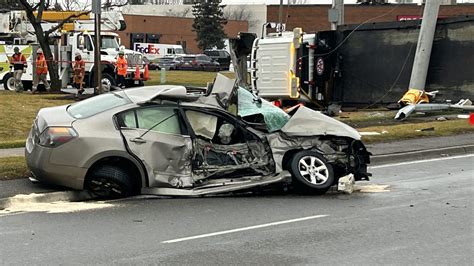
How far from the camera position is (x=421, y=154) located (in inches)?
563

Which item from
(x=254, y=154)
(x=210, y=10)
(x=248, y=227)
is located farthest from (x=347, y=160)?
(x=210, y=10)

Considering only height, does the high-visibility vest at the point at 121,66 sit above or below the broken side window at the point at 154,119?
above

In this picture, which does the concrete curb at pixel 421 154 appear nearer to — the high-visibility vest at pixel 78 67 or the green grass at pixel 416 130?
the green grass at pixel 416 130

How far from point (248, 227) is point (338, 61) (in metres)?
16.1

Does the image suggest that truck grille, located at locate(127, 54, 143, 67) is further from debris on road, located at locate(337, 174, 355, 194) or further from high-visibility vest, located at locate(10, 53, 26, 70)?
debris on road, located at locate(337, 174, 355, 194)

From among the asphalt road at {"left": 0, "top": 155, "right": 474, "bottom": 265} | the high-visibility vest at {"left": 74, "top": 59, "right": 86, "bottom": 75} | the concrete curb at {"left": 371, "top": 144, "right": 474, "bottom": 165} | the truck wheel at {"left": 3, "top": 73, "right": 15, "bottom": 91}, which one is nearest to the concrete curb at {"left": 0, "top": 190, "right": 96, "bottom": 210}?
the asphalt road at {"left": 0, "top": 155, "right": 474, "bottom": 265}

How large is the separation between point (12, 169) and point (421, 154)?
831cm

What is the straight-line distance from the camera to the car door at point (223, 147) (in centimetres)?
923

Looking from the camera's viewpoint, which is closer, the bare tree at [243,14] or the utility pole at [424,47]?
the utility pole at [424,47]

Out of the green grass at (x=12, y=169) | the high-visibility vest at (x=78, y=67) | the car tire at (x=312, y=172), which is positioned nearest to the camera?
the car tire at (x=312, y=172)

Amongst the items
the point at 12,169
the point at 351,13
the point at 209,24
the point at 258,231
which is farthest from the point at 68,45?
the point at 209,24

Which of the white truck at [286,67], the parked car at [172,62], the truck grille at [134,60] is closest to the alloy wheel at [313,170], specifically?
the white truck at [286,67]

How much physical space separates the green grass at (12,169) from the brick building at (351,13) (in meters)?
57.2

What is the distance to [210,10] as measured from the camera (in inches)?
3172
